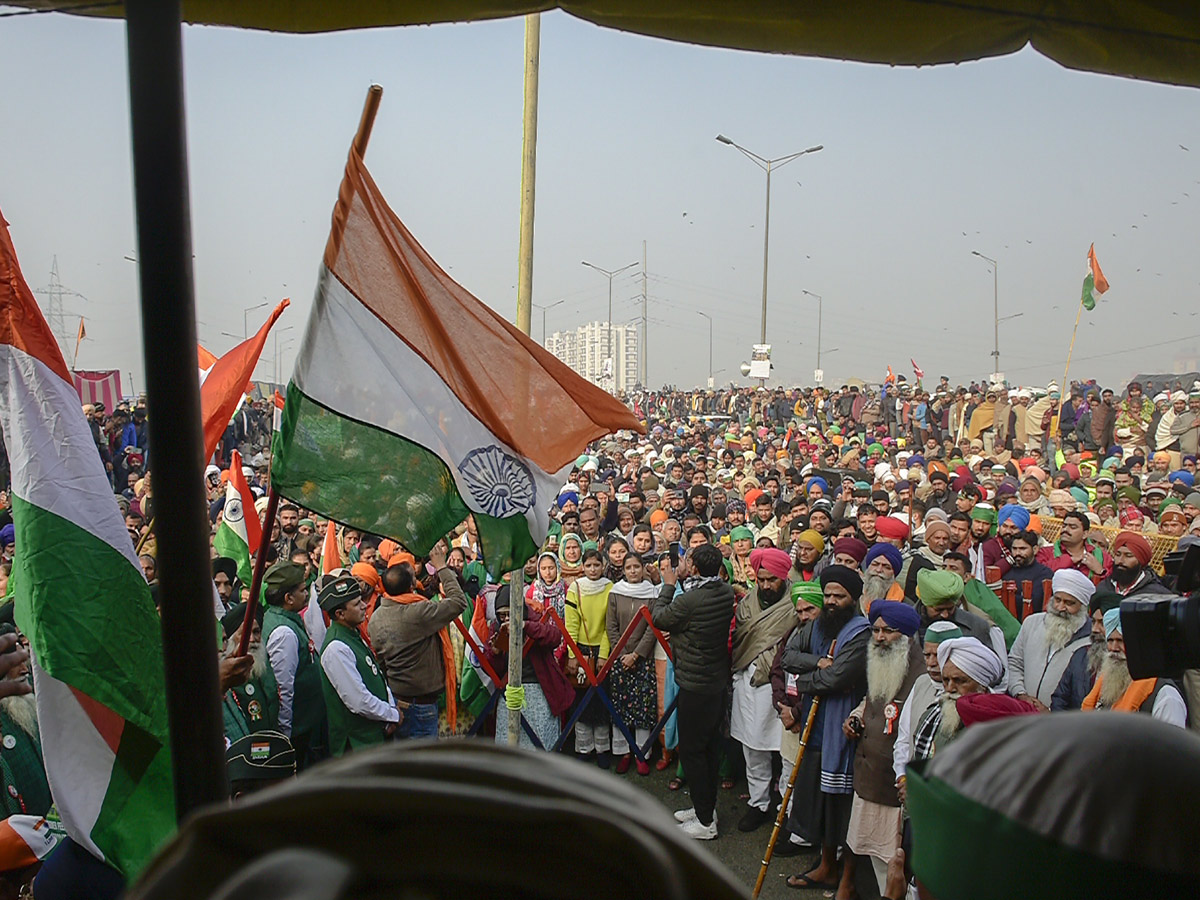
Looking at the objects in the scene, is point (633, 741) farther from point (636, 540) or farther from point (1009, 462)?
point (1009, 462)

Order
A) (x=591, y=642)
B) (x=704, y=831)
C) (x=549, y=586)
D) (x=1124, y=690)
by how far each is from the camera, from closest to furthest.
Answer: (x=1124, y=690), (x=704, y=831), (x=591, y=642), (x=549, y=586)

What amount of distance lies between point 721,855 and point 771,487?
8.96 metres

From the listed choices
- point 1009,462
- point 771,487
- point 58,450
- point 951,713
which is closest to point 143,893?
point 58,450

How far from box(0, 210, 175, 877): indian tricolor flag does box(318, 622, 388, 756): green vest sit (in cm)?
288

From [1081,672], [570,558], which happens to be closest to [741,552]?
[570,558]

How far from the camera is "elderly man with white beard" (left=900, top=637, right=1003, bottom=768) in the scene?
450 centimetres

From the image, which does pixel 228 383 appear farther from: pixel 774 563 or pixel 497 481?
pixel 774 563

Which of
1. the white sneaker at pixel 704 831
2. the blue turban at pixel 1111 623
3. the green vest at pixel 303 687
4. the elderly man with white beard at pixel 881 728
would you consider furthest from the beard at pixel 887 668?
the green vest at pixel 303 687

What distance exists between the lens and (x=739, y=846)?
20.9ft

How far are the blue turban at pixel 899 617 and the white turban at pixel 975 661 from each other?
0.70m

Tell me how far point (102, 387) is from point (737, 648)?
18029 millimetres

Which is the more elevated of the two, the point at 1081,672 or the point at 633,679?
the point at 1081,672

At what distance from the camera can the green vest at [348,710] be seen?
571cm

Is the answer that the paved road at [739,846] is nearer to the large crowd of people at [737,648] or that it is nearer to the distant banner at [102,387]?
the large crowd of people at [737,648]
